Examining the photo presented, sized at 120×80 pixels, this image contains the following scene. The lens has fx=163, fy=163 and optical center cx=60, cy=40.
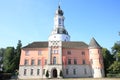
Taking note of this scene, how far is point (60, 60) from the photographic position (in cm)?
4959

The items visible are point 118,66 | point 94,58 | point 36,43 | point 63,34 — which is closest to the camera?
point 118,66

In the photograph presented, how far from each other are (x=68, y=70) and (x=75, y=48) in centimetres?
742

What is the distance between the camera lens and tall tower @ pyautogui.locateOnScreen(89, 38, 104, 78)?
48694mm

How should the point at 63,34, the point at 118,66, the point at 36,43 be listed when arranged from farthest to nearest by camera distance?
the point at 63,34, the point at 36,43, the point at 118,66

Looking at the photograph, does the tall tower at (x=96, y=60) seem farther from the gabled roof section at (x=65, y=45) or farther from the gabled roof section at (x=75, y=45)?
the gabled roof section at (x=65, y=45)

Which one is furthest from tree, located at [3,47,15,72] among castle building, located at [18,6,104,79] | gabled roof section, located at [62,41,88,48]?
gabled roof section, located at [62,41,88,48]

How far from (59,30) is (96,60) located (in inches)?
912

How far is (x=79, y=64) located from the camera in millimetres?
51375

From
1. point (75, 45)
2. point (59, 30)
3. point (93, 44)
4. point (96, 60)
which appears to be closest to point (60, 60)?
point (75, 45)

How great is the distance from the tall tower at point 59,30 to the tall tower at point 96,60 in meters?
16.4

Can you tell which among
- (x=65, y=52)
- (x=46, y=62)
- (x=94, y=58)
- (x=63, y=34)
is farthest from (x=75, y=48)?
(x=63, y=34)

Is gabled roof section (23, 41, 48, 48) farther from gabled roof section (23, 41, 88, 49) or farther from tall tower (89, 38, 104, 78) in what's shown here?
tall tower (89, 38, 104, 78)

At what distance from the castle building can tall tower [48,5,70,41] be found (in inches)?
465

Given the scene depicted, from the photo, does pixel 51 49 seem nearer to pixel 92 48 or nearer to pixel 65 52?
pixel 65 52
